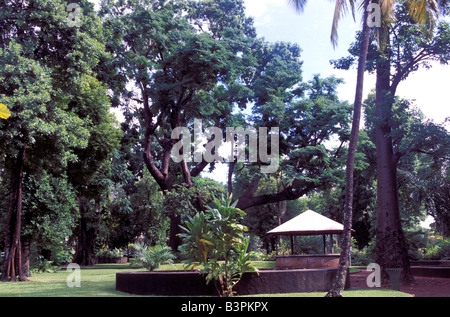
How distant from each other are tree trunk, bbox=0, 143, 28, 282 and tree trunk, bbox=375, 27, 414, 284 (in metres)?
14.3

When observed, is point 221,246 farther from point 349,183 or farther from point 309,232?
point 309,232

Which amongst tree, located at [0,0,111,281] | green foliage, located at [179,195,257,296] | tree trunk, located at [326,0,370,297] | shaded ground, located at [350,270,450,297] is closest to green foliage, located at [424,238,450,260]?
shaded ground, located at [350,270,450,297]

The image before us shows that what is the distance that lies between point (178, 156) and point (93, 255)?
40.1 ft

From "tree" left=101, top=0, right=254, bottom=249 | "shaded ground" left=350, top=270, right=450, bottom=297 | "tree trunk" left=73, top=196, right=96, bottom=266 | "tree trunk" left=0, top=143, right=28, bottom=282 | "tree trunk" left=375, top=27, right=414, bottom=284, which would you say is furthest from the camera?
"tree trunk" left=73, top=196, right=96, bottom=266

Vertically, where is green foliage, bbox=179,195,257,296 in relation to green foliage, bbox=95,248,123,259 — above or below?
above

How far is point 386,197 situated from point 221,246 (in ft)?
32.9

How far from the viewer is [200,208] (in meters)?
25.3

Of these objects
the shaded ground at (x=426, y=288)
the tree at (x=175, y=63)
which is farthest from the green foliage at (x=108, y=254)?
the shaded ground at (x=426, y=288)

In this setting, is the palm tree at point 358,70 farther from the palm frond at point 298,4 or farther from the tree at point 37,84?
the tree at point 37,84

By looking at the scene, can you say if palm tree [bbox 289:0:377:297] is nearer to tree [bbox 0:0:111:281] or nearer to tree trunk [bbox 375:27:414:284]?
tree trunk [bbox 375:27:414:284]

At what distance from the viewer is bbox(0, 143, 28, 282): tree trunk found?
14812mm

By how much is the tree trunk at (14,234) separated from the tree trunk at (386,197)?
565 inches

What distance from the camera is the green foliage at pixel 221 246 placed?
9789 mm

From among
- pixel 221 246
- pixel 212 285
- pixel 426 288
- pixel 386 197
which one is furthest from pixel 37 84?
pixel 426 288
